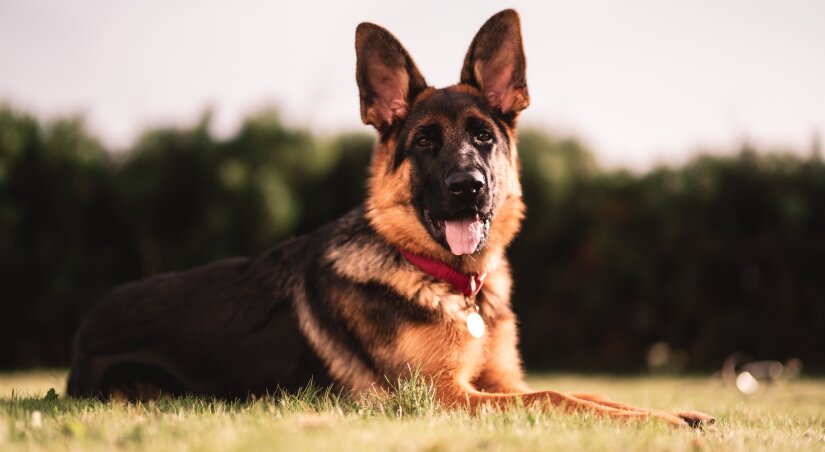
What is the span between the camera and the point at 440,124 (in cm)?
498

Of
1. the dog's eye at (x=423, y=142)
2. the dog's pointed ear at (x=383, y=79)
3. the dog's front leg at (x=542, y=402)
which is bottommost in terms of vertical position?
the dog's front leg at (x=542, y=402)

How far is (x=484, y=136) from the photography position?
5.09m

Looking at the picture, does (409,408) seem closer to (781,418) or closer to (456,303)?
(456,303)

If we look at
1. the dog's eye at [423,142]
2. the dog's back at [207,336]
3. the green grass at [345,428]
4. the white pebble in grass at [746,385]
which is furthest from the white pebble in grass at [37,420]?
the white pebble in grass at [746,385]

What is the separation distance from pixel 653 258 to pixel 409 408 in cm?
979

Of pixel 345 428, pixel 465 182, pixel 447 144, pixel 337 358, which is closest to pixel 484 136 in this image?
pixel 447 144

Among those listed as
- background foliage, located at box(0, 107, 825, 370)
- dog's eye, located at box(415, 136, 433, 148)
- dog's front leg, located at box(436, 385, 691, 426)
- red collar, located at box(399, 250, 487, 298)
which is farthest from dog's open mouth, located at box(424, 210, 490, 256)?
background foliage, located at box(0, 107, 825, 370)

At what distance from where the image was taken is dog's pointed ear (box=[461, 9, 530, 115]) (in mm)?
5203

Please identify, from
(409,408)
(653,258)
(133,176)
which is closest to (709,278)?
(653,258)

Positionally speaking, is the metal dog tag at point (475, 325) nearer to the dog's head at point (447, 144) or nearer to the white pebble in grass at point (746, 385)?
the dog's head at point (447, 144)

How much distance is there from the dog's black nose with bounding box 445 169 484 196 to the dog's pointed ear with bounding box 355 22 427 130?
85 cm

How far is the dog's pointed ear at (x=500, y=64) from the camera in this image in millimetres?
5203

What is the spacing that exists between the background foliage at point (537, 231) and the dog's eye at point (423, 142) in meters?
8.17

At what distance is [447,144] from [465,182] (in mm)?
425
